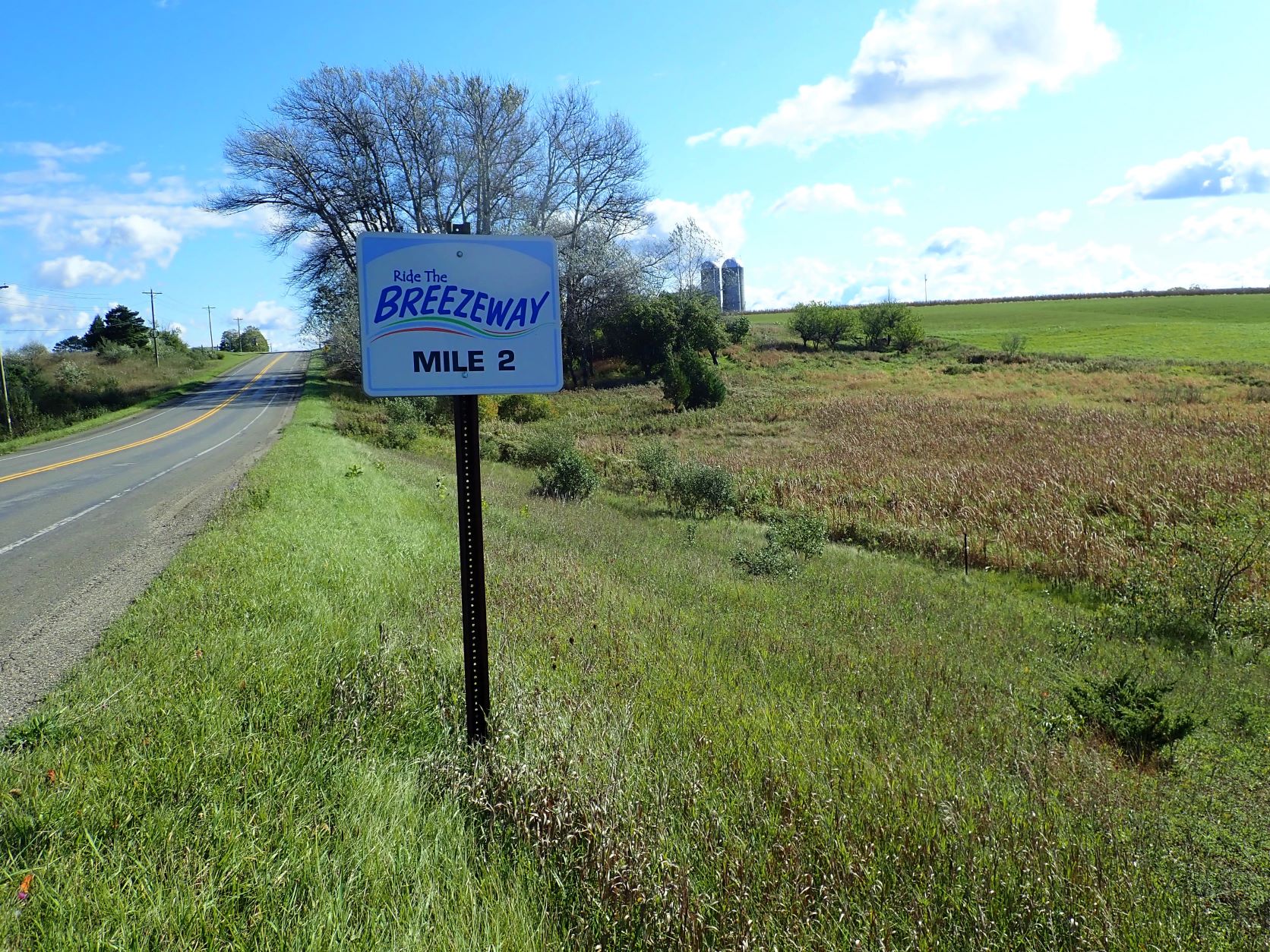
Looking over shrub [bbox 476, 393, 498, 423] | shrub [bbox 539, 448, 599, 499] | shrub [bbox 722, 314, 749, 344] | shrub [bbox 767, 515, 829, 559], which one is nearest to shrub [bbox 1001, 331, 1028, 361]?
shrub [bbox 722, 314, 749, 344]

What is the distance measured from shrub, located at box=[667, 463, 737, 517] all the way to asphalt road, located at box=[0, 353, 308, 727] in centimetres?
889

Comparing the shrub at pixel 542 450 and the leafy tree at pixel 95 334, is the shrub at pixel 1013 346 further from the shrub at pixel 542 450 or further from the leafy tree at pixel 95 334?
the leafy tree at pixel 95 334

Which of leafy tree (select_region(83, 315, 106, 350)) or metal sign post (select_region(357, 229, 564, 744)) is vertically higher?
leafy tree (select_region(83, 315, 106, 350))

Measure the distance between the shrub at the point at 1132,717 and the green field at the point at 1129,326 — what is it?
52.4 m

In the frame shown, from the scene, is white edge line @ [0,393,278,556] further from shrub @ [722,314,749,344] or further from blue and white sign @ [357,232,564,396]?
shrub @ [722,314,749,344]

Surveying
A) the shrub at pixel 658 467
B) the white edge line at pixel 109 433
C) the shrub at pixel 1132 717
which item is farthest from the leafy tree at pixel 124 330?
the shrub at pixel 1132 717

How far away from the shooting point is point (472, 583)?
11.8 ft

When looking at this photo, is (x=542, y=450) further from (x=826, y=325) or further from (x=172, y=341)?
(x=172, y=341)

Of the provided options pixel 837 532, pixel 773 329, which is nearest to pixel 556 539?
pixel 837 532

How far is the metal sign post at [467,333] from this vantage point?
3465 millimetres

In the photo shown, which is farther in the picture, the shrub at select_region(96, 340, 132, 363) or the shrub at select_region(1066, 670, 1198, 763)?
the shrub at select_region(96, 340, 132, 363)

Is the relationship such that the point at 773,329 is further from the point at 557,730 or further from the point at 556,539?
the point at 557,730

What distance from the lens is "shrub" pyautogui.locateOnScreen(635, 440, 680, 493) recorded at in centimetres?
1728

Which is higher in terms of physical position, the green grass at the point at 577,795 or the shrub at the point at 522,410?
the shrub at the point at 522,410
